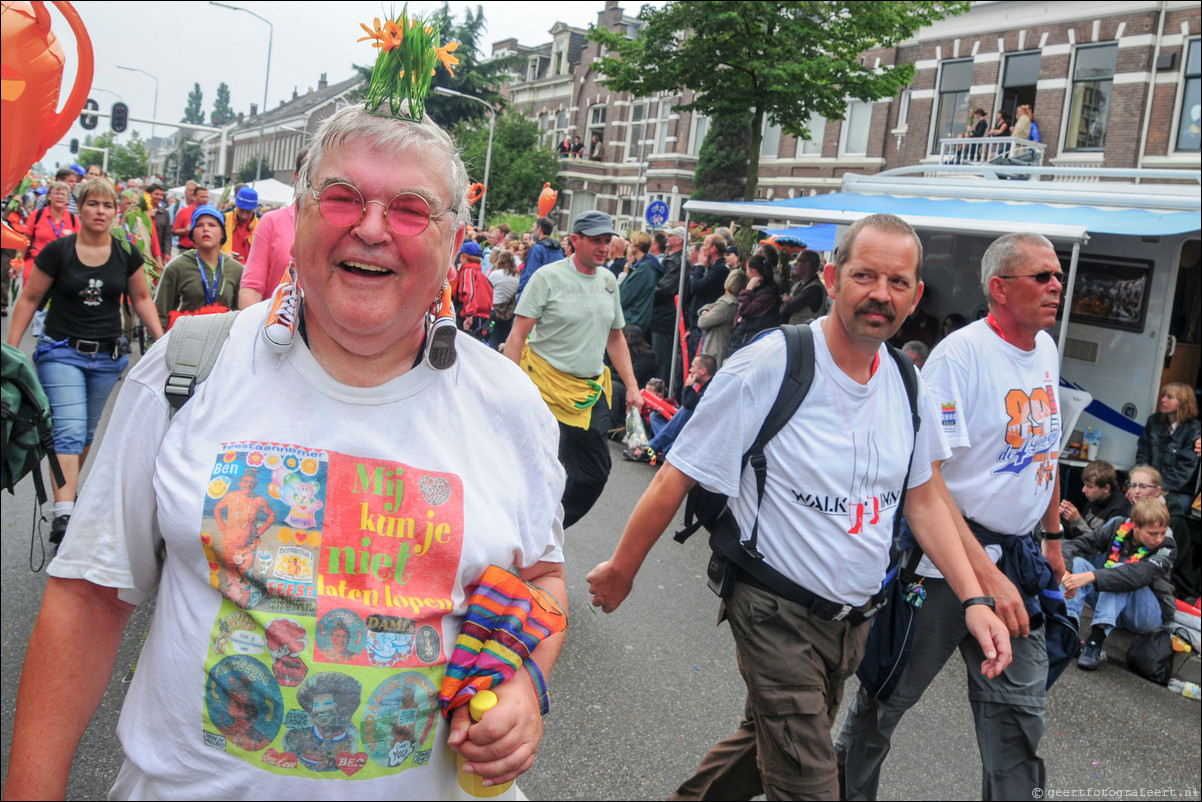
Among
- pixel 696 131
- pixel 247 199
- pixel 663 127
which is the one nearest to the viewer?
pixel 247 199

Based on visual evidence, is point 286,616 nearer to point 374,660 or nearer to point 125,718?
point 374,660

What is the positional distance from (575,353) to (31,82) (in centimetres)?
468

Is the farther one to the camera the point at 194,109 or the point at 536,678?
the point at 194,109

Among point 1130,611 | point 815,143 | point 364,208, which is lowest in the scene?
point 1130,611

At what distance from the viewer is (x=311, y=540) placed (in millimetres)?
1575

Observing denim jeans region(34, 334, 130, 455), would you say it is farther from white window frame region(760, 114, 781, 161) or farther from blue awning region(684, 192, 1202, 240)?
white window frame region(760, 114, 781, 161)

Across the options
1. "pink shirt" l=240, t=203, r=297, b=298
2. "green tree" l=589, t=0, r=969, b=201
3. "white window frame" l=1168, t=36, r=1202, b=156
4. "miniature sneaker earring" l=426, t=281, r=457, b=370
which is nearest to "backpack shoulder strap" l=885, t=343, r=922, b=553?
"miniature sneaker earring" l=426, t=281, r=457, b=370

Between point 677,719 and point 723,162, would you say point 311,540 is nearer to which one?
point 677,719

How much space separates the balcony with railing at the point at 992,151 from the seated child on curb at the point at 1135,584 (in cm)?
814

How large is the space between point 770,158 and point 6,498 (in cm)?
2835

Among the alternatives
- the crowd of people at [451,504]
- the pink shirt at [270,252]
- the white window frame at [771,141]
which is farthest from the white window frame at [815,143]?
the pink shirt at [270,252]

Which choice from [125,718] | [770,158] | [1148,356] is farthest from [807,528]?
[770,158]

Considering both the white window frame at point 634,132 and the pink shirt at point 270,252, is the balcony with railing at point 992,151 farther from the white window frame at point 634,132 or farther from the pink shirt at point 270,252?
the white window frame at point 634,132

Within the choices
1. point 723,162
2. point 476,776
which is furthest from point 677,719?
point 723,162
